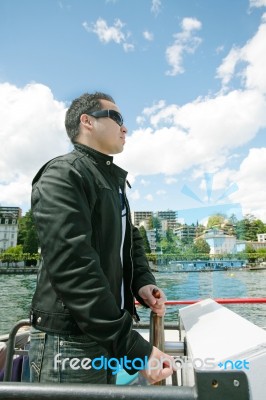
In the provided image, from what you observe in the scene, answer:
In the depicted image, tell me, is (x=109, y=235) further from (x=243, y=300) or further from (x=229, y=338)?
(x=243, y=300)

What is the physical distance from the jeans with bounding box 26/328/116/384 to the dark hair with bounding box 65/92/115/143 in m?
0.98

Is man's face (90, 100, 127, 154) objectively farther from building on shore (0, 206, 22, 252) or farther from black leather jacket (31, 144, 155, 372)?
building on shore (0, 206, 22, 252)

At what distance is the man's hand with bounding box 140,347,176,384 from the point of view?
892mm

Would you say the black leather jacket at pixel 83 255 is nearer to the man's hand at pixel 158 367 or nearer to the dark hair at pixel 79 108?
→ the man's hand at pixel 158 367

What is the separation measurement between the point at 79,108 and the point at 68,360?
3.95 ft

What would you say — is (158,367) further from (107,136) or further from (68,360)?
(107,136)

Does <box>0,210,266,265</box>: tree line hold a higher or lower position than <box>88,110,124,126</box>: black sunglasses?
higher

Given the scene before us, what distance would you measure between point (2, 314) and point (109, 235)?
60.7ft

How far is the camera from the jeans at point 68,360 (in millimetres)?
1086

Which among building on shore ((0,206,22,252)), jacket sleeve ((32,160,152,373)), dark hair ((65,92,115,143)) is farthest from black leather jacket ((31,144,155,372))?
building on shore ((0,206,22,252))

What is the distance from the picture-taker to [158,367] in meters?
0.90

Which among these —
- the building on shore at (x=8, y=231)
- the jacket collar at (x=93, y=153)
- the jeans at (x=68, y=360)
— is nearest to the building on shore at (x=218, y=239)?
the jacket collar at (x=93, y=153)

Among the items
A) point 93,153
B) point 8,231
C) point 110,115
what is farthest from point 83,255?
point 8,231

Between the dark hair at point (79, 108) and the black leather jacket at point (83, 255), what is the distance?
21cm
